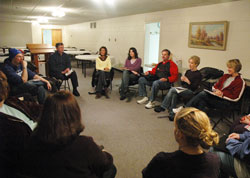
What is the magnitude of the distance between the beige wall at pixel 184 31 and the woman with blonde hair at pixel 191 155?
3.27 meters

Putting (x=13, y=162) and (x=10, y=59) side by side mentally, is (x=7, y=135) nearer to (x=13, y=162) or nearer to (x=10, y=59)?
(x=13, y=162)

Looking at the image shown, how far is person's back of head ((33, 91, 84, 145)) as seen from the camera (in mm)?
1048

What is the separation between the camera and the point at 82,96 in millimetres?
4746

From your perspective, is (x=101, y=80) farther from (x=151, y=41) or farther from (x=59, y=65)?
(x=151, y=41)

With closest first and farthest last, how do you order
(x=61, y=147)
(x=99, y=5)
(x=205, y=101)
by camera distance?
(x=61, y=147) < (x=205, y=101) < (x=99, y=5)

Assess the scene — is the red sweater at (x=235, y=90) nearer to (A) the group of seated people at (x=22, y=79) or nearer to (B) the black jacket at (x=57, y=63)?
(A) the group of seated people at (x=22, y=79)

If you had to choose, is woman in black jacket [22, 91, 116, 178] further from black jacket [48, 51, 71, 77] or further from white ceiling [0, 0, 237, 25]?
white ceiling [0, 0, 237, 25]

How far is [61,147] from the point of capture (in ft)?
3.39

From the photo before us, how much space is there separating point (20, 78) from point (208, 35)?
3865mm

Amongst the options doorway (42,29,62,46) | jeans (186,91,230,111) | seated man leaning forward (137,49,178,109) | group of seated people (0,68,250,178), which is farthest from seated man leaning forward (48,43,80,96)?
doorway (42,29,62,46)

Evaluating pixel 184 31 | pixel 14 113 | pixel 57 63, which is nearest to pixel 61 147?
pixel 14 113

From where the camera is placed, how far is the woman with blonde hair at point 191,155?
1.08 metres

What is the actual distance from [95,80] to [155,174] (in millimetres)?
3728

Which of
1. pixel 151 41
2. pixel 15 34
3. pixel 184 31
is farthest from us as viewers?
pixel 15 34
